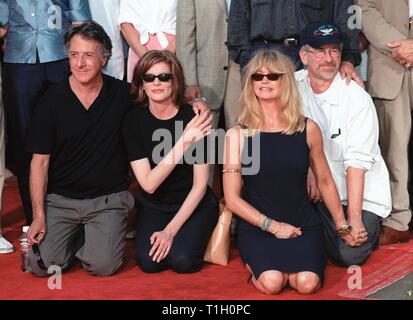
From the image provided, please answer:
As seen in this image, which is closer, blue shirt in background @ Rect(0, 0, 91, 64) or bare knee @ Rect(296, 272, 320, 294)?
bare knee @ Rect(296, 272, 320, 294)

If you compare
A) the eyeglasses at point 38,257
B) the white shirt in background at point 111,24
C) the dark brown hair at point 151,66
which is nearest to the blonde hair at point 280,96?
the dark brown hair at point 151,66

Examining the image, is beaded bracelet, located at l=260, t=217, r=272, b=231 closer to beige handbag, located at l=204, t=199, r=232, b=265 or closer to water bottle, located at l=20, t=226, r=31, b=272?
beige handbag, located at l=204, t=199, r=232, b=265

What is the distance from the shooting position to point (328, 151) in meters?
5.06

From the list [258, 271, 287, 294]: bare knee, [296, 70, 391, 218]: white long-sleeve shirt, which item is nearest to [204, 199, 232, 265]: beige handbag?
[258, 271, 287, 294]: bare knee

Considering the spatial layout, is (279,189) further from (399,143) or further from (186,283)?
(399,143)

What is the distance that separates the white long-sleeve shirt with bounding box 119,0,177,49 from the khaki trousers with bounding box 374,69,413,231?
1431 mm

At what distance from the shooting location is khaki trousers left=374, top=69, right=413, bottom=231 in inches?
210

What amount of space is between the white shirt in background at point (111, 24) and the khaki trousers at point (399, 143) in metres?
1.72

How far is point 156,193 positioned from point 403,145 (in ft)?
5.24

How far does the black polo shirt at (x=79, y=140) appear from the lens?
4.90m

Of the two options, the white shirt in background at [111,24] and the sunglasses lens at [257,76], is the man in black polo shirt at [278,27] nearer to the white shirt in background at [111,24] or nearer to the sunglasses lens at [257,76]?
the sunglasses lens at [257,76]

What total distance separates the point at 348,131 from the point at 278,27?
747 millimetres

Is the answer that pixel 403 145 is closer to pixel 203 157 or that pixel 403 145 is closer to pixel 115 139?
pixel 203 157

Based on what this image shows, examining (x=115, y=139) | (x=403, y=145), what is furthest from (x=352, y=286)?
(x=115, y=139)
